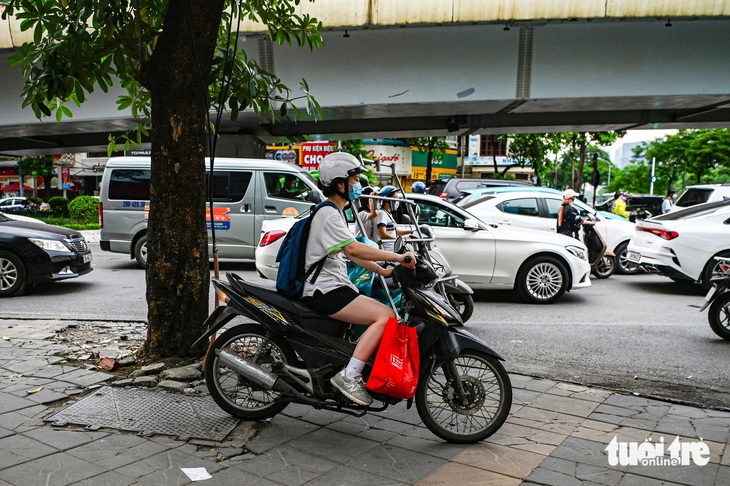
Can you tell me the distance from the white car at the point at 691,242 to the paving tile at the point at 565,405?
6.29m

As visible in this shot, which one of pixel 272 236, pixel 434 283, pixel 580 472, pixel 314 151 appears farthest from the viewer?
pixel 314 151

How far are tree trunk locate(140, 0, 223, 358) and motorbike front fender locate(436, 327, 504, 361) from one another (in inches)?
95.6

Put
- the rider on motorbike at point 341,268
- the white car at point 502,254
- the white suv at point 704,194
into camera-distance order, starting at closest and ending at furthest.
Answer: the rider on motorbike at point 341,268, the white car at point 502,254, the white suv at point 704,194

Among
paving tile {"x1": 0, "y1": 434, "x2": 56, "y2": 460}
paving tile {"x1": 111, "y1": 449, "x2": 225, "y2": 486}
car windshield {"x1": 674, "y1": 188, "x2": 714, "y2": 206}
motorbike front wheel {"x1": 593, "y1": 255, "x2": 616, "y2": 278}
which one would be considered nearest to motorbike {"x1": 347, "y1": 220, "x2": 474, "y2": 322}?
paving tile {"x1": 111, "y1": 449, "x2": 225, "y2": 486}

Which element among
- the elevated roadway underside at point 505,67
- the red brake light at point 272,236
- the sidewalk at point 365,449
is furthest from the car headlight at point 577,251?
the elevated roadway underside at point 505,67

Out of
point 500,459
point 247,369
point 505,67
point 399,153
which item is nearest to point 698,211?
point 505,67

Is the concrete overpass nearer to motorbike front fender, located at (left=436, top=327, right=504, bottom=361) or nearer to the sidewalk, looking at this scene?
the sidewalk

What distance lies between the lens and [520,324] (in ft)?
27.1

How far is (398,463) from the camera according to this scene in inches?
151

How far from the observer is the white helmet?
418 cm

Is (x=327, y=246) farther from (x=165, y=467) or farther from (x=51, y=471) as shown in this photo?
(x=51, y=471)

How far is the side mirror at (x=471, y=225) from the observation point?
9523mm

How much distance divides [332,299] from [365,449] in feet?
3.17

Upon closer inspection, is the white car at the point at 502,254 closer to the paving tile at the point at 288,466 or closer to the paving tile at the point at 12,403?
the paving tile at the point at 12,403
